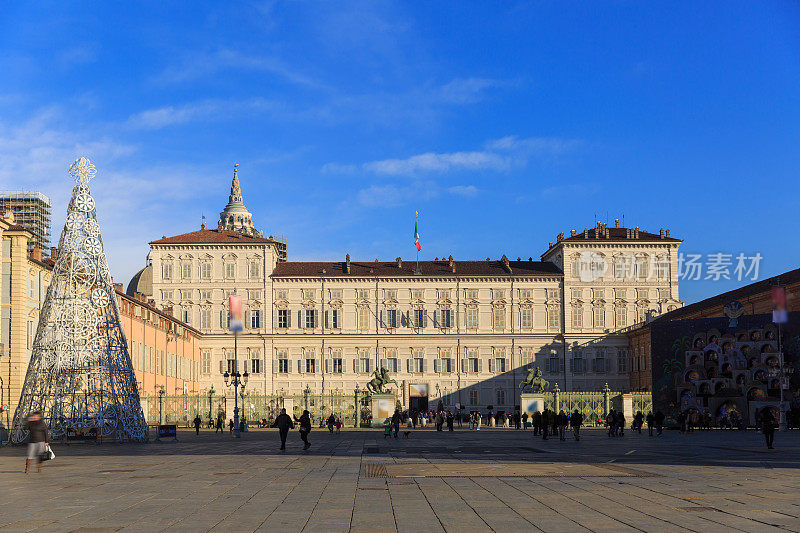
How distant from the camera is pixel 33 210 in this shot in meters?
96.4

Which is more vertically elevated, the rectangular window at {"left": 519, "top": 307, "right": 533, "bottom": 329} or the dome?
the dome

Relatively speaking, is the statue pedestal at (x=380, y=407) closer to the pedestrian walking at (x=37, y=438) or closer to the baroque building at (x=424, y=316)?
the baroque building at (x=424, y=316)

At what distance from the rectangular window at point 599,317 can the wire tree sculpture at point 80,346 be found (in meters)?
54.4

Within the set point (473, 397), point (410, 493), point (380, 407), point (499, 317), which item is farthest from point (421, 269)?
point (410, 493)

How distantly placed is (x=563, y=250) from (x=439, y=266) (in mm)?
11327

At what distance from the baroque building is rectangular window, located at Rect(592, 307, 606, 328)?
0.11 metres

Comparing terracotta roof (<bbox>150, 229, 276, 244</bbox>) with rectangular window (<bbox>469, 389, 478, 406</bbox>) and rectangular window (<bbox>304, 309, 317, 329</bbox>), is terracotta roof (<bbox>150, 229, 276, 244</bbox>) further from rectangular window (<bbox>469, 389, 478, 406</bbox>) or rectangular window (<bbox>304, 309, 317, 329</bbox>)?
rectangular window (<bbox>469, 389, 478, 406</bbox>)

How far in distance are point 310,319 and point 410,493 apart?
67011 millimetres

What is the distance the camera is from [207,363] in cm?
8194

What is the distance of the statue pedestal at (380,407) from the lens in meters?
58.7

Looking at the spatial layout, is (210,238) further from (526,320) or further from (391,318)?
(526,320)

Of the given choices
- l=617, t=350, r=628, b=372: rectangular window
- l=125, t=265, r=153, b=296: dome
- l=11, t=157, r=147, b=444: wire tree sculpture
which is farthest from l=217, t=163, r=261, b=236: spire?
l=11, t=157, r=147, b=444: wire tree sculpture

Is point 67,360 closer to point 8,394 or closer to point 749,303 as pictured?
point 8,394

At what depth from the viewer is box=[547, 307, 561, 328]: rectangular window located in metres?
81.6
